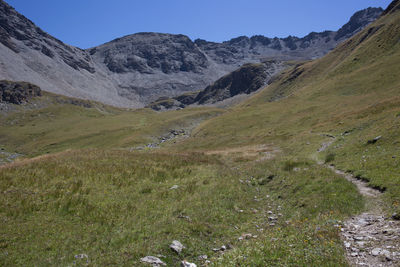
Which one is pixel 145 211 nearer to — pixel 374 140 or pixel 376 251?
pixel 376 251

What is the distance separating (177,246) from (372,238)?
7301 mm

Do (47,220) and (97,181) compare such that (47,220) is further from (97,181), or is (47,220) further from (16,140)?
(16,140)

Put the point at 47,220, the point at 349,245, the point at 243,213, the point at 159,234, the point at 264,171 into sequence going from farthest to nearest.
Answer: the point at 264,171
the point at 243,213
the point at 47,220
the point at 159,234
the point at 349,245

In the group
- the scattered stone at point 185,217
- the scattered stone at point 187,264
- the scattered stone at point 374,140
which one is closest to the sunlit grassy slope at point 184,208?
the scattered stone at point 185,217

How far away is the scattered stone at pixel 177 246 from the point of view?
31.8ft

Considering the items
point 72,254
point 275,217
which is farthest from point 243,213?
point 72,254

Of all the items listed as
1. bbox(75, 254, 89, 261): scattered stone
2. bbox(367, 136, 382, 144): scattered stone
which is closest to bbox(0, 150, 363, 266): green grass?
bbox(75, 254, 89, 261): scattered stone

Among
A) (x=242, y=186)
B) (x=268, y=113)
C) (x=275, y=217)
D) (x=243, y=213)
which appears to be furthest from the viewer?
(x=268, y=113)

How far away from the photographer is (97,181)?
17797 mm

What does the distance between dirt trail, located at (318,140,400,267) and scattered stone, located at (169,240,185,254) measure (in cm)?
601

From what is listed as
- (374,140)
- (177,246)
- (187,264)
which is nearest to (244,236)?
(177,246)

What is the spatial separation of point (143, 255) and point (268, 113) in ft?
278

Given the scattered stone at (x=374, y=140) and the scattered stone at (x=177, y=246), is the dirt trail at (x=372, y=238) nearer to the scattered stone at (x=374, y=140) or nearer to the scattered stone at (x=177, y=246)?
the scattered stone at (x=177, y=246)

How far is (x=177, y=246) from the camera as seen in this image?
32.4 feet
